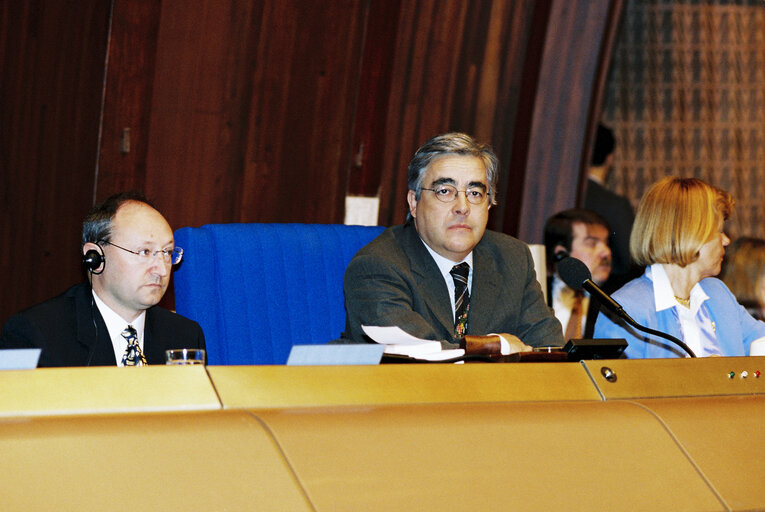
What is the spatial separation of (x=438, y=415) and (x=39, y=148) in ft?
6.67

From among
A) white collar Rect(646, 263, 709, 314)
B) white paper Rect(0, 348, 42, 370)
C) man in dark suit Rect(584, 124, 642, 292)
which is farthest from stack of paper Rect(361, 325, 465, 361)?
man in dark suit Rect(584, 124, 642, 292)

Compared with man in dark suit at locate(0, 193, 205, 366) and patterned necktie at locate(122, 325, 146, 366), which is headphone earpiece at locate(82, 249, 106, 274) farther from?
patterned necktie at locate(122, 325, 146, 366)

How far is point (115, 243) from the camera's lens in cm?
212

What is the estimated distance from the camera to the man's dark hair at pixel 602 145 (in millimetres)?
4480

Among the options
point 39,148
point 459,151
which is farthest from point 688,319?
point 39,148

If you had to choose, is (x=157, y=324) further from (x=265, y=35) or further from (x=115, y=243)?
(x=265, y=35)

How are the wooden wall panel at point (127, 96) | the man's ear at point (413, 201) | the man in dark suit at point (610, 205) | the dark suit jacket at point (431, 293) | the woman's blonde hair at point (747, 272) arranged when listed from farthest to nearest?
the man in dark suit at point (610, 205) → the woman's blonde hair at point (747, 272) → the wooden wall panel at point (127, 96) → the man's ear at point (413, 201) → the dark suit jacket at point (431, 293)

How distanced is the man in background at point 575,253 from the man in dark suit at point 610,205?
0.25 m

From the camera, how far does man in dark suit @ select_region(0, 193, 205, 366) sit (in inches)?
77.4

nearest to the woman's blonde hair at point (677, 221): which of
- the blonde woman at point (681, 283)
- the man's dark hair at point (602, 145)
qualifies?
the blonde woman at point (681, 283)

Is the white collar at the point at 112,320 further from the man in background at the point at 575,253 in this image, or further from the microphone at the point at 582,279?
the man in background at the point at 575,253

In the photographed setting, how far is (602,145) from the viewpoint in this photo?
14.8ft

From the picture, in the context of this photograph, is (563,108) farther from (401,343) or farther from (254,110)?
(401,343)

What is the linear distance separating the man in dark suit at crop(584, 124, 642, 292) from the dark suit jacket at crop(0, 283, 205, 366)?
2.15 m
